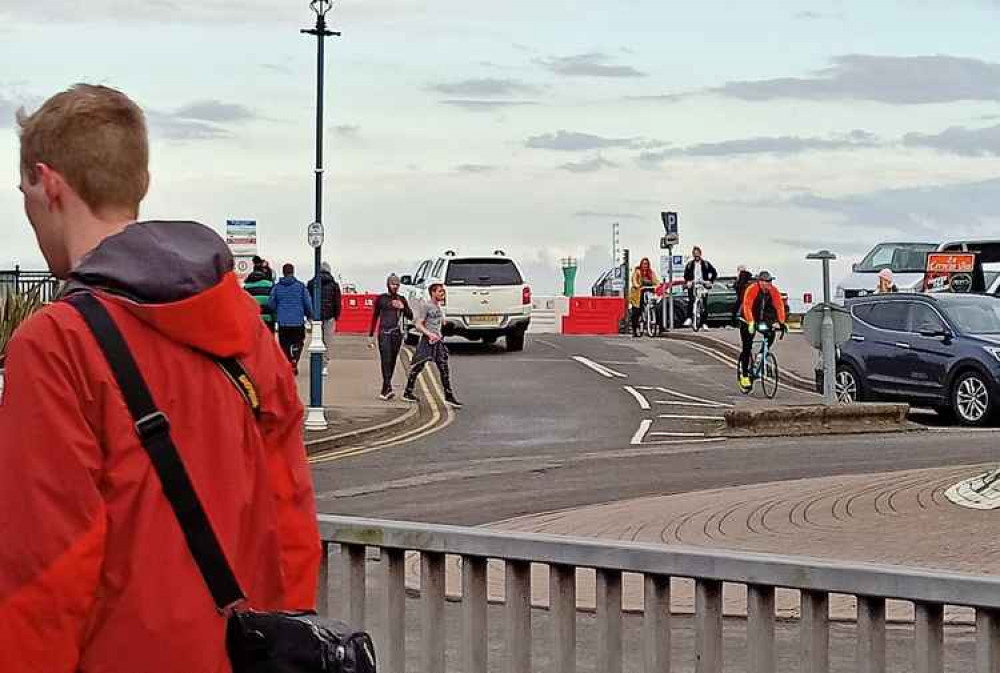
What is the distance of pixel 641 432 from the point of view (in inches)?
965

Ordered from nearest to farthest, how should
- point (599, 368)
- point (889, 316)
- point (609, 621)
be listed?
point (609, 621) < point (889, 316) < point (599, 368)

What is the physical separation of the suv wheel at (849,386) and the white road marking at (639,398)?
2950 millimetres

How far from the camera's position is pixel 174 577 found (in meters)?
3.08

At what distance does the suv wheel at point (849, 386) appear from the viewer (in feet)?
87.4

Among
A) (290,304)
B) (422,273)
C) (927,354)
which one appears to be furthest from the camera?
(422,273)

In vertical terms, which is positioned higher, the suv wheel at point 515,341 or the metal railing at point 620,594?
the metal railing at point 620,594

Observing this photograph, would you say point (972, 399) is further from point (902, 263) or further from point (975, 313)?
point (902, 263)

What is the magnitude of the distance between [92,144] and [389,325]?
82.3 ft

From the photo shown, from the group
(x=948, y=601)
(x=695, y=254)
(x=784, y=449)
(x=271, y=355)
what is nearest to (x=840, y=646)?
(x=948, y=601)

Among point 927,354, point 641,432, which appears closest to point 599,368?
point 641,432

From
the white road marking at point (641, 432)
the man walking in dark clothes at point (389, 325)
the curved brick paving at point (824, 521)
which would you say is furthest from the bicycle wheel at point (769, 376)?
the curved brick paving at point (824, 521)

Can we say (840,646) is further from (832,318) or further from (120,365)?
(832,318)

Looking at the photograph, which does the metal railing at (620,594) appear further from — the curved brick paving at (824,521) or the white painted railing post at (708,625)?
the curved brick paving at (824,521)

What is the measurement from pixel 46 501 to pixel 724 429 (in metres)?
21.7
